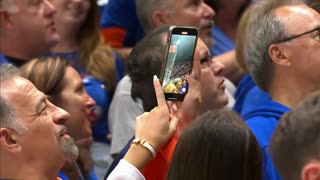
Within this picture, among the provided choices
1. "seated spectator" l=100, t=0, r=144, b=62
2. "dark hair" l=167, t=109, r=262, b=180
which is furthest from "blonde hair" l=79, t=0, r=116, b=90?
"dark hair" l=167, t=109, r=262, b=180

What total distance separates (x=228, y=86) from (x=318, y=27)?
1127mm

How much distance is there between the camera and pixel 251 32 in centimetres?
387

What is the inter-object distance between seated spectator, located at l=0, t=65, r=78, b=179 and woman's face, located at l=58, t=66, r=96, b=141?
2.54ft

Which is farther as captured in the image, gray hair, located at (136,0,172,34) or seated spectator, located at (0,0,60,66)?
gray hair, located at (136,0,172,34)

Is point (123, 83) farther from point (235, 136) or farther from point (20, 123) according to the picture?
point (235, 136)

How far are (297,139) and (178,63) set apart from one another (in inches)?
32.8

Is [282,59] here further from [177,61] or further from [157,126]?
[157,126]

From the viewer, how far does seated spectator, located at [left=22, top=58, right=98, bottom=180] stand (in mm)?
3945

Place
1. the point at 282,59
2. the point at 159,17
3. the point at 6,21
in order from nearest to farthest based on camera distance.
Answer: the point at 282,59 < the point at 6,21 < the point at 159,17

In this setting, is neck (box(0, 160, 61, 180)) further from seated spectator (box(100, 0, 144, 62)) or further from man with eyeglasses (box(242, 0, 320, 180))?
seated spectator (box(100, 0, 144, 62))

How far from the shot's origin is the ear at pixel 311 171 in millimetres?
2422

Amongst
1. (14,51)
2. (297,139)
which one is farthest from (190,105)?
(14,51)

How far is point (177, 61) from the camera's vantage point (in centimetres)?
322

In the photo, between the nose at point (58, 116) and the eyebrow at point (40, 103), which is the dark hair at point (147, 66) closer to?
the nose at point (58, 116)
